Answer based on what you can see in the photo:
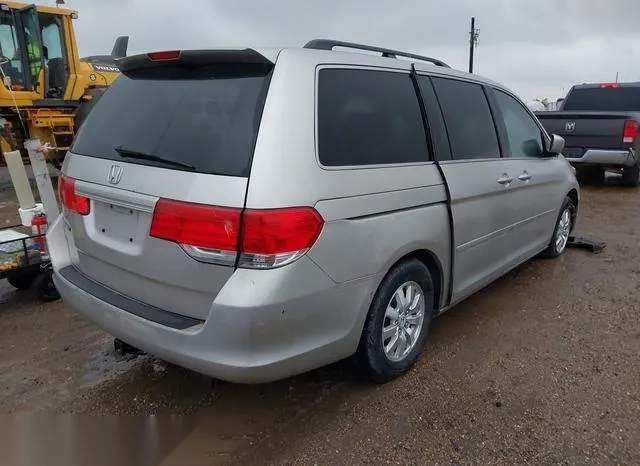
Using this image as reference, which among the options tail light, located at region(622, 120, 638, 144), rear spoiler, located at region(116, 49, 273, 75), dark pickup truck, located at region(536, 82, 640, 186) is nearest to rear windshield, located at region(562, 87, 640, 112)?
dark pickup truck, located at region(536, 82, 640, 186)

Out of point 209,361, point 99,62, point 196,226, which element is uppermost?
point 99,62

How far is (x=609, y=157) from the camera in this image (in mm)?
9188

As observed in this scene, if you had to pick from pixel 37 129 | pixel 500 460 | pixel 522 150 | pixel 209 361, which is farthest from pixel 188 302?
pixel 37 129

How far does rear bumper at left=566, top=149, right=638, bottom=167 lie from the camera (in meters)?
9.12

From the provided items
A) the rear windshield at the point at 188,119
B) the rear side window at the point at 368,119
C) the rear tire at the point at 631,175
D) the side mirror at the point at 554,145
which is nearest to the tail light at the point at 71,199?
the rear windshield at the point at 188,119

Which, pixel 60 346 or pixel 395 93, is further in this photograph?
pixel 60 346

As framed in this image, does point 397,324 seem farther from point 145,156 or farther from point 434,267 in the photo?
point 145,156

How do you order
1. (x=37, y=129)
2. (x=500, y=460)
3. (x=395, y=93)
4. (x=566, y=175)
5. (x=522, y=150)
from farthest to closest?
(x=37, y=129) → (x=566, y=175) → (x=522, y=150) → (x=395, y=93) → (x=500, y=460)

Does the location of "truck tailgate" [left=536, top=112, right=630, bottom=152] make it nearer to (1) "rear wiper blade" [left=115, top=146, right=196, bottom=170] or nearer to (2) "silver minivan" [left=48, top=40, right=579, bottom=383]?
(2) "silver minivan" [left=48, top=40, right=579, bottom=383]

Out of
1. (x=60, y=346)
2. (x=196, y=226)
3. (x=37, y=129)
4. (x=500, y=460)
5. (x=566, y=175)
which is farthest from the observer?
(x=37, y=129)

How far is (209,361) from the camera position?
2.29 metres

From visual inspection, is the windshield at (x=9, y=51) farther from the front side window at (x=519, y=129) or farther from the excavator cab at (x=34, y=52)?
the front side window at (x=519, y=129)

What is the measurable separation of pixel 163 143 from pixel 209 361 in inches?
41.4

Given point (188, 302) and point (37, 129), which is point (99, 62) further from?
point (188, 302)
